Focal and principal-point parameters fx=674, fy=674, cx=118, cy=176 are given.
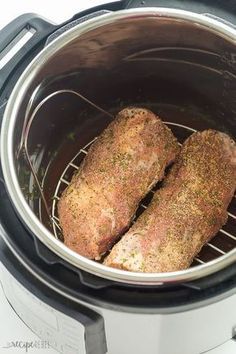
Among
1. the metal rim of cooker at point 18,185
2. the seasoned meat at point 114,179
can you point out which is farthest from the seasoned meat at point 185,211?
the metal rim of cooker at point 18,185

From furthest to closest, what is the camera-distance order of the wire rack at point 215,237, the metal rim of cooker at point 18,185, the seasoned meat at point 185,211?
the wire rack at point 215,237
the seasoned meat at point 185,211
the metal rim of cooker at point 18,185

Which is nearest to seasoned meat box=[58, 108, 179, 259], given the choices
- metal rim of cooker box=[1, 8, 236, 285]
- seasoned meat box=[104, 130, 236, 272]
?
seasoned meat box=[104, 130, 236, 272]

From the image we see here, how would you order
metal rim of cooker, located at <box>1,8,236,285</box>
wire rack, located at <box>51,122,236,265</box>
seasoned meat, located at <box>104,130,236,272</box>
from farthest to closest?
wire rack, located at <box>51,122,236,265</box> → seasoned meat, located at <box>104,130,236,272</box> → metal rim of cooker, located at <box>1,8,236,285</box>

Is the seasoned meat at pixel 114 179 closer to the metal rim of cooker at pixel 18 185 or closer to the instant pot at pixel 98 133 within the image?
the instant pot at pixel 98 133

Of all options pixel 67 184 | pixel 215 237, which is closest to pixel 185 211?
pixel 215 237

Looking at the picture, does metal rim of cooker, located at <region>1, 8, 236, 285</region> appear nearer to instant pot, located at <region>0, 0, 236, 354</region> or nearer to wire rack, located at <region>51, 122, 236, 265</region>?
instant pot, located at <region>0, 0, 236, 354</region>

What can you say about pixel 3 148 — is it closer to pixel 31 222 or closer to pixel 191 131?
pixel 31 222
